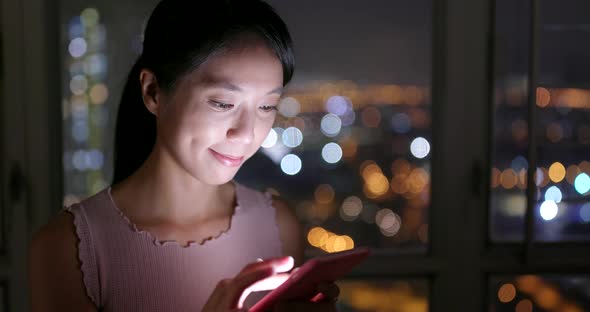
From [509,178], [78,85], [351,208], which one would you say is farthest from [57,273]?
[509,178]

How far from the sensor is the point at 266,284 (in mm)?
991

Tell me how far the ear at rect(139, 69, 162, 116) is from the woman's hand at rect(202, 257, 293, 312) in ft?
1.13

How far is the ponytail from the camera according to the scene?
1.19 metres

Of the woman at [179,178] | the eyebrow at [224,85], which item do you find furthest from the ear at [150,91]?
the eyebrow at [224,85]

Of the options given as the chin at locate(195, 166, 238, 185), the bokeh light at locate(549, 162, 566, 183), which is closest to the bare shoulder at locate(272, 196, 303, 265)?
the chin at locate(195, 166, 238, 185)

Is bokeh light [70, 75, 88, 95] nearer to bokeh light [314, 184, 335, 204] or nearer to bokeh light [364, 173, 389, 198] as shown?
bokeh light [314, 184, 335, 204]

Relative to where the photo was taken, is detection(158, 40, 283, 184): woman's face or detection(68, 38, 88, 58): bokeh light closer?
detection(158, 40, 283, 184): woman's face

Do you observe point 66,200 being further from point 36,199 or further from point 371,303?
point 371,303

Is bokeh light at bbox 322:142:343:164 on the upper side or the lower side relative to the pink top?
upper

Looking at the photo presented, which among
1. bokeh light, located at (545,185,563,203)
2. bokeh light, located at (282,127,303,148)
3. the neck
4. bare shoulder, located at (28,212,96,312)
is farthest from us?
bokeh light, located at (545,185,563,203)

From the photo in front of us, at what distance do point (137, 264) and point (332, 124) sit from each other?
96 cm

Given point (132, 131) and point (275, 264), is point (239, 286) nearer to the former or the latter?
point (275, 264)

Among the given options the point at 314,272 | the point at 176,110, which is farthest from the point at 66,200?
the point at 314,272

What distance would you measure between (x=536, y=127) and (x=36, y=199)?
146cm
